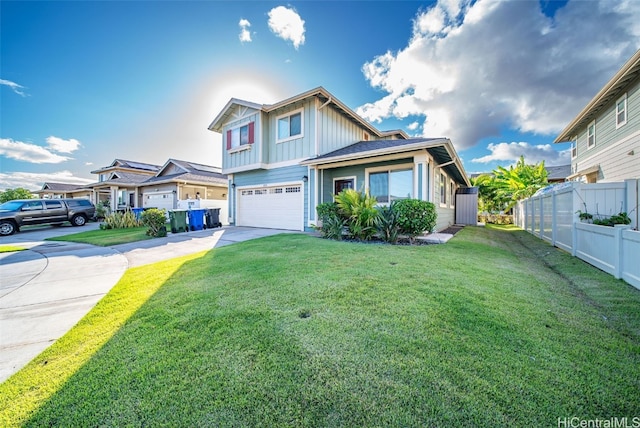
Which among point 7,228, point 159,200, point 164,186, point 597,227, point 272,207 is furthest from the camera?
point 159,200

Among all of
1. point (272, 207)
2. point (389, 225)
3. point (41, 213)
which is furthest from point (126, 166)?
point (389, 225)

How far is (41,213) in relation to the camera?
13.4 meters

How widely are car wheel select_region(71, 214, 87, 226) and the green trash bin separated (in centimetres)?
896

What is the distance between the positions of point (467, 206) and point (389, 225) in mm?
12426

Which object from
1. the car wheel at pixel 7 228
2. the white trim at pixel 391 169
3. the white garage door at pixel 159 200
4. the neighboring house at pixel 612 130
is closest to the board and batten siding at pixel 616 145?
the neighboring house at pixel 612 130

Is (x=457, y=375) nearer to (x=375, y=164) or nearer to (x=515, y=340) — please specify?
(x=515, y=340)

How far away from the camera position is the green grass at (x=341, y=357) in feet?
5.06

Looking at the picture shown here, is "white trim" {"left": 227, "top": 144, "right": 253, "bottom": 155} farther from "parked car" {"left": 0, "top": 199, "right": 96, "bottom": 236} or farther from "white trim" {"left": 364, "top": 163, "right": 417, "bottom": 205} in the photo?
"parked car" {"left": 0, "top": 199, "right": 96, "bottom": 236}

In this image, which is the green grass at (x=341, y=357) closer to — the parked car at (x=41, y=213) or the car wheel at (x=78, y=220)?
the parked car at (x=41, y=213)

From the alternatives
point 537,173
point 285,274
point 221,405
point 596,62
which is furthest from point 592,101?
point 221,405

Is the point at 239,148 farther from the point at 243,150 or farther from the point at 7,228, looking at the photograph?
the point at 7,228

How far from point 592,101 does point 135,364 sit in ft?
55.9

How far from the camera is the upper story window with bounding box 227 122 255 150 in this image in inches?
485

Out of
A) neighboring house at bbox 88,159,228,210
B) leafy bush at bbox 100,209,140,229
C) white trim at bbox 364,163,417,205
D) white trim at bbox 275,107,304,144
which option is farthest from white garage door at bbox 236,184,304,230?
neighboring house at bbox 88,159,228,210
